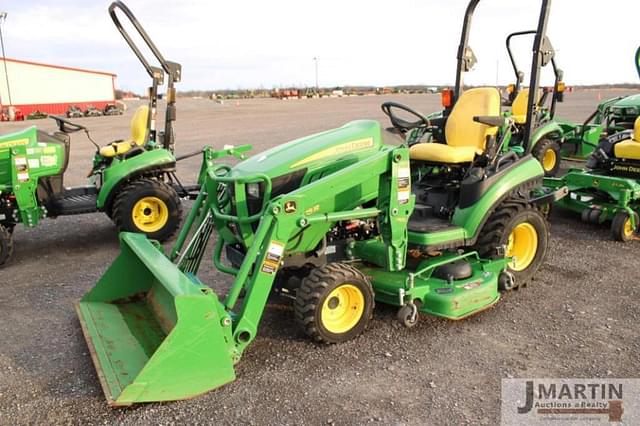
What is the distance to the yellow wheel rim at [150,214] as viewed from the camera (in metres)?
6.25

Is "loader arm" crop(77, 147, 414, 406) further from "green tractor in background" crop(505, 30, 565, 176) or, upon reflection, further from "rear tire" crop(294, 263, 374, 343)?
"green tractor in background" crop(505, 30, 565, 176)

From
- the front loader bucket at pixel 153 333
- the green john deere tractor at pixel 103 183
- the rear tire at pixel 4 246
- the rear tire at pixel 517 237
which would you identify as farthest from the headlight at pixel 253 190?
the rear tire at pixel 4 246

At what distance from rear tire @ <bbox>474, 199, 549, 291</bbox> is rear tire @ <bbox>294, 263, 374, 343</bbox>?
1221mm

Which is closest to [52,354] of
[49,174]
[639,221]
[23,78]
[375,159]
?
[375,159]

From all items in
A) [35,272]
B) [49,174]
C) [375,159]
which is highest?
[375,159]

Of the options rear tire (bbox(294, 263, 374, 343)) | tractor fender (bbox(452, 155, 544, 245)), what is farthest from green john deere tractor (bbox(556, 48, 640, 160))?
rear tire (bbox(294, 263, 374, 343))

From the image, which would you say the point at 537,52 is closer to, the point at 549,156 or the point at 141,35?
the point at 141,35

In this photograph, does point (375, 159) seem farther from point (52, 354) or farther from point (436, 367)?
point (52, 354)

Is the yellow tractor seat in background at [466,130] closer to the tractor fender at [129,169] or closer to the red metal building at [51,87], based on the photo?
the tractor fender at [129,169]

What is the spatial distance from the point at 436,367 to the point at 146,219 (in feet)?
13.1

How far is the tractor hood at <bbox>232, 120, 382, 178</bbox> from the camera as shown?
3.77m

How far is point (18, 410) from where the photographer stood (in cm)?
305

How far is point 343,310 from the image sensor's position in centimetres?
372

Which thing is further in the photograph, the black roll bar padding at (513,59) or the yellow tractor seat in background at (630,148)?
the black roll bar padding at (513,59)
